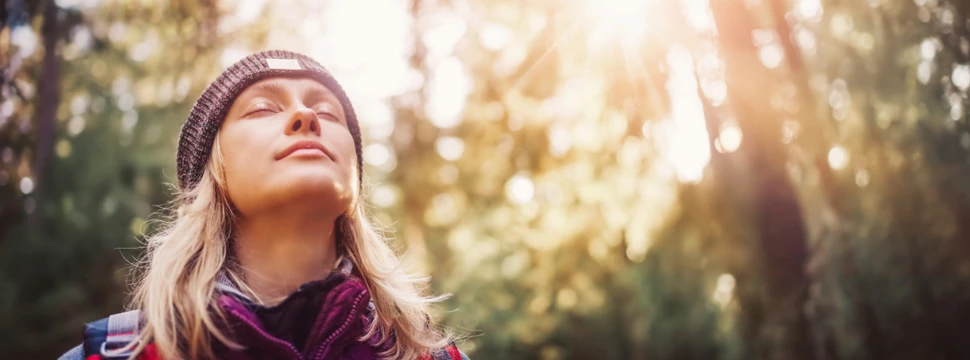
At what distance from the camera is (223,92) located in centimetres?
174

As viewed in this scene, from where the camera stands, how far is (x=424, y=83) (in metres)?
9.84

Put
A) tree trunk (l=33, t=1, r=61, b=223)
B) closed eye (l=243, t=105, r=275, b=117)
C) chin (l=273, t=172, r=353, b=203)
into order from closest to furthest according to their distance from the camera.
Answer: chin (l=273, t=172, r=353, b=203)
closed eye (l=243, t=105, r=275, b=117)
tree trunk (l=33, t=1, r=61, b=223)

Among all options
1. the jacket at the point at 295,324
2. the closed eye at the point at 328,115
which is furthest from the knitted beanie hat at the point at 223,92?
the jacket at the point at 295,324

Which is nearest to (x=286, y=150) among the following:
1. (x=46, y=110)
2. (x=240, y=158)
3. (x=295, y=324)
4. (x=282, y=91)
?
(x=240, y=158)

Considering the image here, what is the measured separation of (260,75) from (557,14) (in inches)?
157

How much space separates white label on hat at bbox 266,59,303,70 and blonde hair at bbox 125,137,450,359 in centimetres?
25

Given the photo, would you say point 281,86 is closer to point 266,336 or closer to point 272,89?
point 272,89

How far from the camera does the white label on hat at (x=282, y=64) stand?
1772 millimetres

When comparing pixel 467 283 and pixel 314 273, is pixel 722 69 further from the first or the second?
pixel 467 283

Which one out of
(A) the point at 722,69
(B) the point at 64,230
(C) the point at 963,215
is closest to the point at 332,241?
(A) the point at 722,69

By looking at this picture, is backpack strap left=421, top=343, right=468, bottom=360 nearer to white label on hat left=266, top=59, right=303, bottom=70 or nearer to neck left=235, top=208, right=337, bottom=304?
neck left=235, top=208, right=337, bottom=304

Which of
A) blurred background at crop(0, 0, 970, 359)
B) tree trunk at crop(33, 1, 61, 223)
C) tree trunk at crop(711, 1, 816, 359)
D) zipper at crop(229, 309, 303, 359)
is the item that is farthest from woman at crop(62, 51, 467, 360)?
tree trunk at crop(33, 1, 61, 223)

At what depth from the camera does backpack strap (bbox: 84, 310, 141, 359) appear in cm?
142

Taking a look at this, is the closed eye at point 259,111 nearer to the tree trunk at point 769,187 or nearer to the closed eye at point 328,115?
the closed eye at point 328,115
